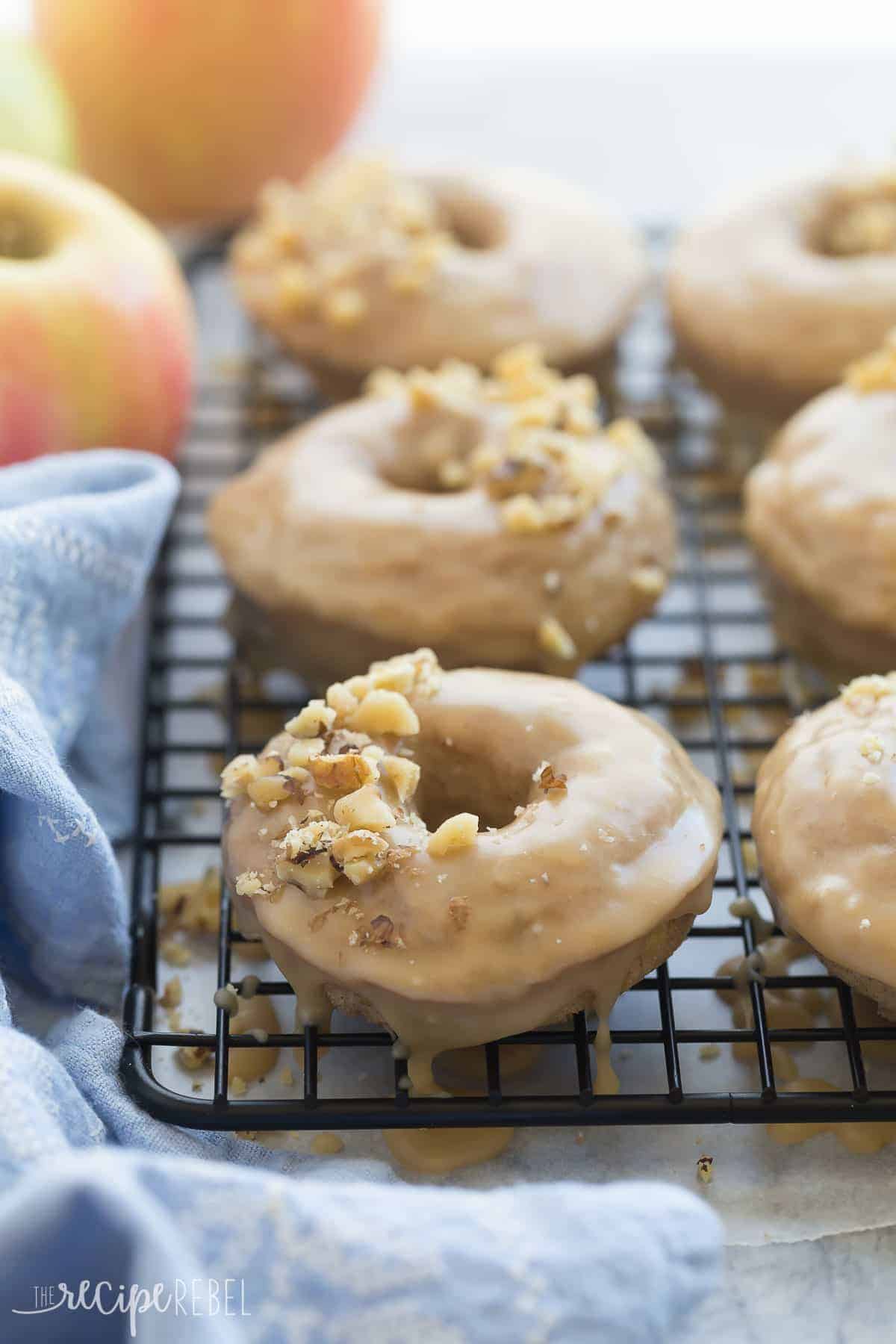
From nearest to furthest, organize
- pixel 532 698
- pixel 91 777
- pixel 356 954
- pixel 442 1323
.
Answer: pixel 442 1323 → pixel 356 954 → pixel 532 698 → pixel 91 777

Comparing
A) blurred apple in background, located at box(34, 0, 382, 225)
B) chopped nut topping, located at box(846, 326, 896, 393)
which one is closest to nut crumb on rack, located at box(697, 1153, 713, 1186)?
chopped nut topping, located at box(846, 326, 896, 393)

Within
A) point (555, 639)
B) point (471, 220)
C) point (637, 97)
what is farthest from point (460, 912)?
point (637, 97)

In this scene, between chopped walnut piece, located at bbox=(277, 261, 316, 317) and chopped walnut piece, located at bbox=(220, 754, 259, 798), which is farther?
chopped walnut piece, located at bbox=(277, 261, 316, 317)

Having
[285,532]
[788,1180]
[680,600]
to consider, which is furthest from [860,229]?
[788,1180]

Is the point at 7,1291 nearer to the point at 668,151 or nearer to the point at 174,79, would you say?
the point at 174,79

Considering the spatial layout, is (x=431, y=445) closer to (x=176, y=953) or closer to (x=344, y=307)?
(x=344, y=307)

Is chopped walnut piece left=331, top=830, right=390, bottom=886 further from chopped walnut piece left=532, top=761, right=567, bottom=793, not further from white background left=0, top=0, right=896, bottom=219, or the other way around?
white background left=0, top=0, right=896, bottom=219
